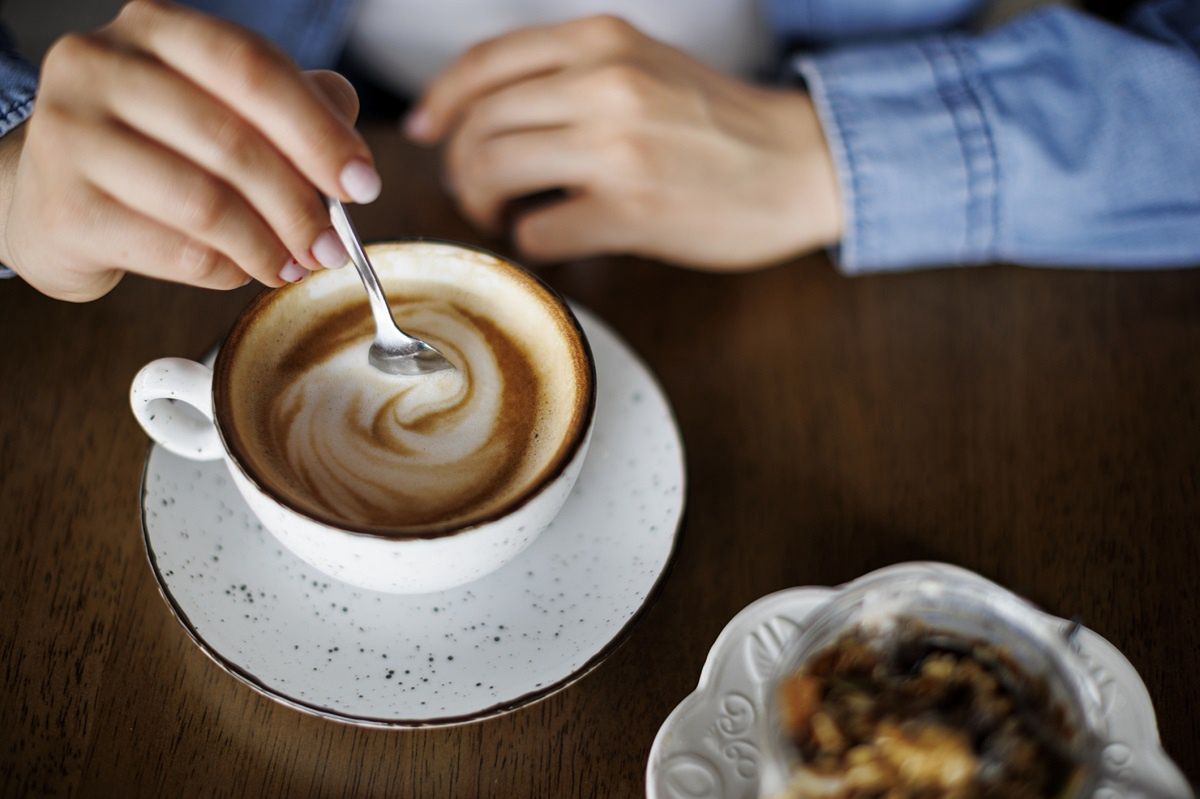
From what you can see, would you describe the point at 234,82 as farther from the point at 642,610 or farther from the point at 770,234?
the point at 770,234

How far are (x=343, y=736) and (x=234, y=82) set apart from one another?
0.43 meters

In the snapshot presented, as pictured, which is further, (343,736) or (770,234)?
(770,234)

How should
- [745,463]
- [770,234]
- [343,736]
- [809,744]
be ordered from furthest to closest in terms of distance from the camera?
[770,234]
[745,463]
[343,736]
[809,744]

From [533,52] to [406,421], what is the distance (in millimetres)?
453

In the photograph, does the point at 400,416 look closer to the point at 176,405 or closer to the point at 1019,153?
the point at 176,405

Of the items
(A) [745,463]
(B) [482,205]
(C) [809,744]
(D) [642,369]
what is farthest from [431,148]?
(C) [809,744]

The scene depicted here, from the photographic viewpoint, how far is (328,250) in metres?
0.64

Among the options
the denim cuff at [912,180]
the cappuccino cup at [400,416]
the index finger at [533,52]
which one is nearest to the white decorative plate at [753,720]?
the cappuccino cup at [400,416]

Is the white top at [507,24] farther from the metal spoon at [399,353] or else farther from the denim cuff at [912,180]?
the metal spoon at [399,353]

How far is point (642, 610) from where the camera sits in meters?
0.65

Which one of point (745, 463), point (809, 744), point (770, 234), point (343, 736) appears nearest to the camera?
point (809, 744)

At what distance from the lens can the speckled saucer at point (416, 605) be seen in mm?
607

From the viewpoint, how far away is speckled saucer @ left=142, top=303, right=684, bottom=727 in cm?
61

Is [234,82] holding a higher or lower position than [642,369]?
higher
